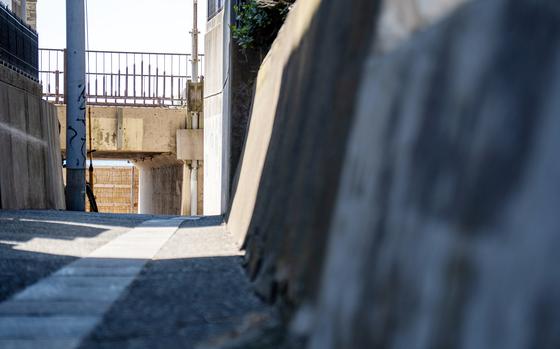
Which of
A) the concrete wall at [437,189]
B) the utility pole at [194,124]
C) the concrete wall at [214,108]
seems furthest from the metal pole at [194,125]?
the concrete wall at [437,189]

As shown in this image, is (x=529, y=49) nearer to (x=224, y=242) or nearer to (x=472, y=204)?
(x=472, y=204)

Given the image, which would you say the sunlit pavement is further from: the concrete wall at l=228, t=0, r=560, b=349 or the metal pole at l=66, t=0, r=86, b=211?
the metal pole at l=66, t=0, r=86, b=211

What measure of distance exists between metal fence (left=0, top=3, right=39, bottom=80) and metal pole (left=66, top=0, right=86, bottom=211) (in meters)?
0.83

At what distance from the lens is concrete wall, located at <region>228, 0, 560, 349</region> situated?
1403 millimetres

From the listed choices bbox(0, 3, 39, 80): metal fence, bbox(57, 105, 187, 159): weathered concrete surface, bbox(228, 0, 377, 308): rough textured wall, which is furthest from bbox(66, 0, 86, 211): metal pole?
bbox(228, 0, 377, 308): rough textured wall

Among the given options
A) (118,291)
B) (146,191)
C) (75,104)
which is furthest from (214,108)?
(118,291)

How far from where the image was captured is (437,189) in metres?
1.84

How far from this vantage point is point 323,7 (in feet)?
15.6

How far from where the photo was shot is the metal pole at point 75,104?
60.6ft

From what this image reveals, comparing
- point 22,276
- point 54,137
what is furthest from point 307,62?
point 54,137

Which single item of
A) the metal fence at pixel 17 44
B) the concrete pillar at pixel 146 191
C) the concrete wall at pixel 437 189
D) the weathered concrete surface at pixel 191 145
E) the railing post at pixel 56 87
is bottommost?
the concrete pillar at pixel 146 191

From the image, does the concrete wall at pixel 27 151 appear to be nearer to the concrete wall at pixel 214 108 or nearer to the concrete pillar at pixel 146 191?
the concrete wall at pixel 214 108

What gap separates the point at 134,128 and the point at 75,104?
7.41 meters

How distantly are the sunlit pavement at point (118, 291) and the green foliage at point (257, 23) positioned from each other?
4.34 metres
